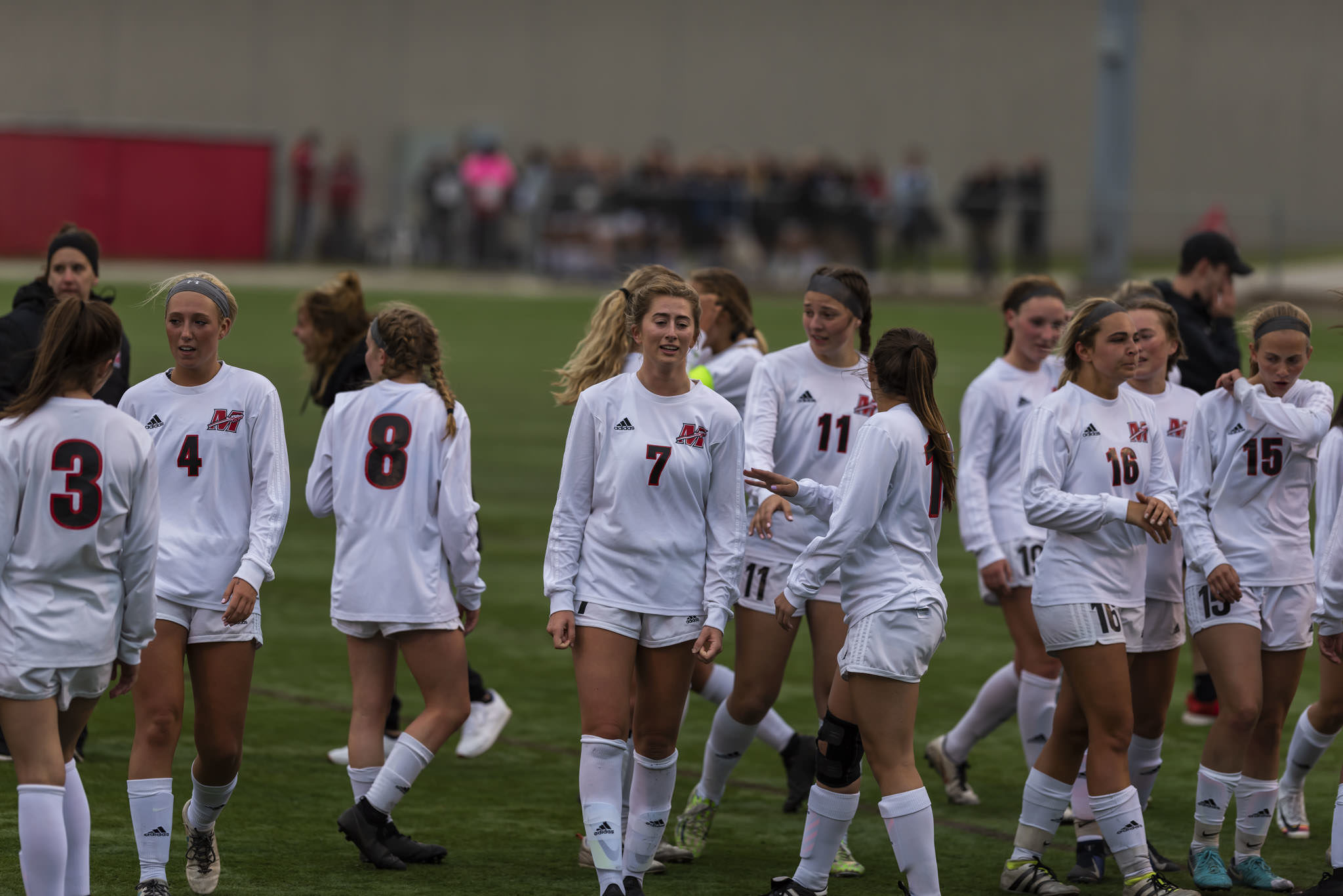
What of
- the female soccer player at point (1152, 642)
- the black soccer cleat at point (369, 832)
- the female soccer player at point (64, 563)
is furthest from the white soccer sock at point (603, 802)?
the female soccer player at point (1152, 642)

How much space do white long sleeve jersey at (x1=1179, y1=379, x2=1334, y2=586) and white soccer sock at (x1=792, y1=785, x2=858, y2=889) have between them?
167cm

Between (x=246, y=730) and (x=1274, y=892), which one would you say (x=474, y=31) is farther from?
(x=1274, y=892)

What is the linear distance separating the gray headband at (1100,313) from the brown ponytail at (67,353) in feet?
11.0

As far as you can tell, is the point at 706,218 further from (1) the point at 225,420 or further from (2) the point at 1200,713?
(1) the point at 225,420

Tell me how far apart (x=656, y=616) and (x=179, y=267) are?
2701cm

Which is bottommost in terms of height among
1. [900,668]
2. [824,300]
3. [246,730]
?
[246,730]

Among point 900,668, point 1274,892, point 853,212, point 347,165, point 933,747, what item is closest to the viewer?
point 900,668

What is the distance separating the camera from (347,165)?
3316cm

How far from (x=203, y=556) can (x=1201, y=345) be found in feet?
15.3

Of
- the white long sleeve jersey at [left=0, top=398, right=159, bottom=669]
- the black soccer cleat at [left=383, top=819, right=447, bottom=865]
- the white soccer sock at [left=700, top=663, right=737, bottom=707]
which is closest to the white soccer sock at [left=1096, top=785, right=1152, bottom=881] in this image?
the white soccer sock at [left=700, top=663, right=737, bottom=707]

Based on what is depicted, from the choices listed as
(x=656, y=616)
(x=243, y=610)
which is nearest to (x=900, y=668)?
(x=656, y=616)

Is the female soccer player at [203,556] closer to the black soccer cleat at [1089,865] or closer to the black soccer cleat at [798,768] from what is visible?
the black soccer cleat at [798,768]

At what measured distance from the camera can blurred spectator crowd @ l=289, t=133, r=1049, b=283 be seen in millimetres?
29516

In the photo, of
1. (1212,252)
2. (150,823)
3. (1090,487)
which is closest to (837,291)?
(1090,487)
